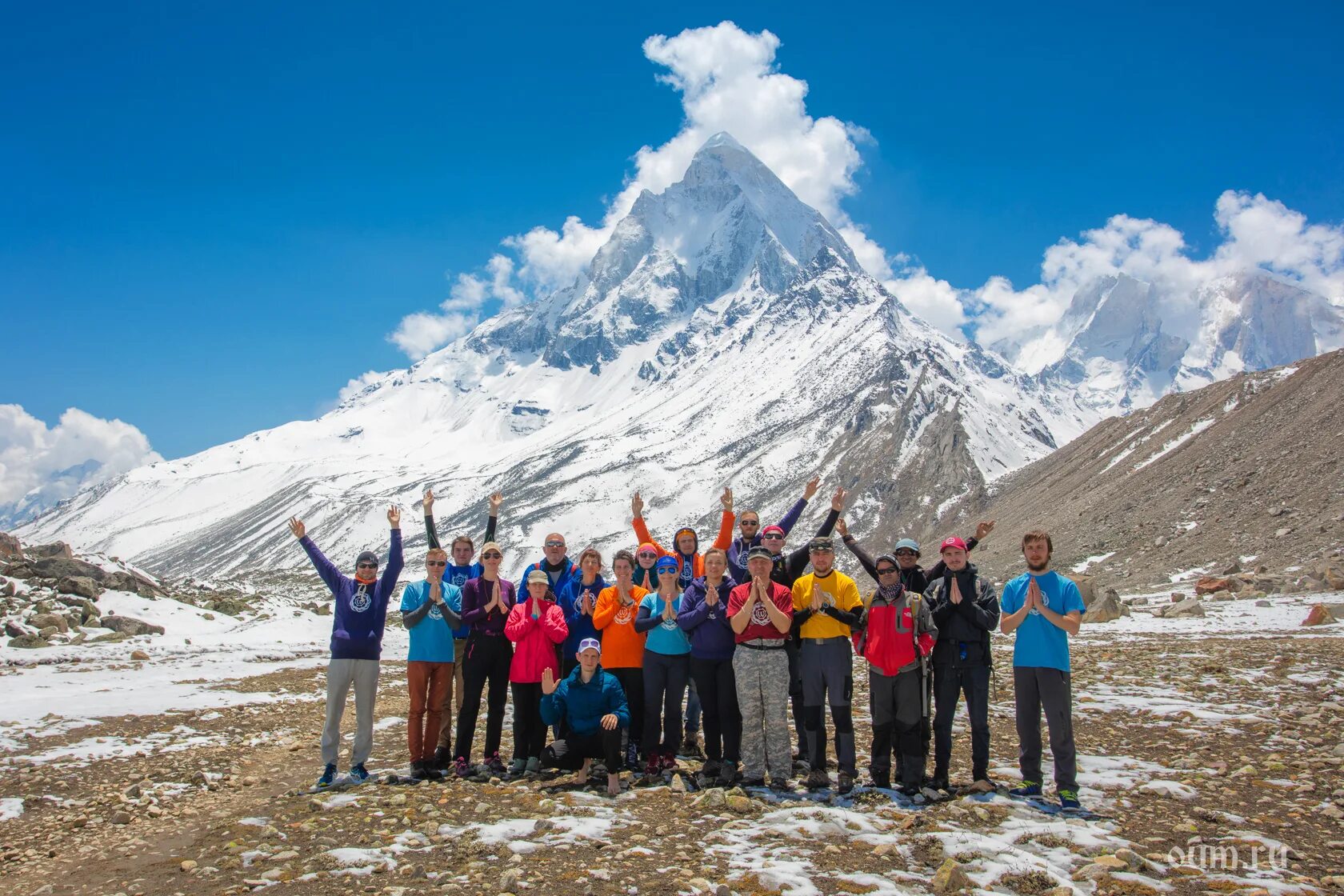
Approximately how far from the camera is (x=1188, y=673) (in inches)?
592

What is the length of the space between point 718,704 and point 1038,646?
369 centimetres

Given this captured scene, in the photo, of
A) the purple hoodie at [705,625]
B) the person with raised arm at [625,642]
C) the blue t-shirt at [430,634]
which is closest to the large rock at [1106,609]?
the purple hoodie at [705,625]

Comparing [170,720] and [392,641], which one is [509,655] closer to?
[170,720]

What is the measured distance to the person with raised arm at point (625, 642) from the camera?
9.99 meters

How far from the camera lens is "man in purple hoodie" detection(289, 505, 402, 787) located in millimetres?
10031

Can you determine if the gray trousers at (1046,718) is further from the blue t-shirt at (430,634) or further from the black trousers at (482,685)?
the blue t-shirt at (430,634)

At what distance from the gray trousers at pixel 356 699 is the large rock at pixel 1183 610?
26.4 metres

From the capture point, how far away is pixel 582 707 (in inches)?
377

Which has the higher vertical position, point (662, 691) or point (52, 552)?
point (52, 552)

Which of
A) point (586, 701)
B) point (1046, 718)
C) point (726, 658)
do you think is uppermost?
point (726, 658)

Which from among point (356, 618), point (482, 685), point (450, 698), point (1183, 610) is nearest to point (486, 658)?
point (482, 685)

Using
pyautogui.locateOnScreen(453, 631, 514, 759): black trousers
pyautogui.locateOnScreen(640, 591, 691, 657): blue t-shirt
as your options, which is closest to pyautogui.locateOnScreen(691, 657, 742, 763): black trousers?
pyautogui.locateOnScreen(640, 591, 691, 657): blue t-shirt

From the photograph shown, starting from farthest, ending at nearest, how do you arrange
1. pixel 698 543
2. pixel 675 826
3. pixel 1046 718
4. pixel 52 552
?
pixel 52 552
pixel 698 543
pixel 1046 718
pixel 675 826

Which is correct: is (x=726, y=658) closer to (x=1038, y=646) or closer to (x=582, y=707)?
(x=582, y=707)
